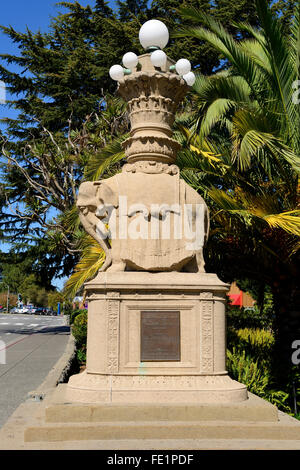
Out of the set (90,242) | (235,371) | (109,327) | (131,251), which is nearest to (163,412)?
(109,327)

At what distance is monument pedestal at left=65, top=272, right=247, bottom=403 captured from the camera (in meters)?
5.95

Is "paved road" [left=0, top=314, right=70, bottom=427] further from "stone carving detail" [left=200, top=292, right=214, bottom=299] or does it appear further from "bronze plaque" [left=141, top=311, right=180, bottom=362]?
"stone carving detail" [left=200, top=292, right=214, bottom=299]

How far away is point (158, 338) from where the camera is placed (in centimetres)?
618

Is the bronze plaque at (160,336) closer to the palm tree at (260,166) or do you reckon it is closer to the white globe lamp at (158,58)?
the palm tree at (260,166)

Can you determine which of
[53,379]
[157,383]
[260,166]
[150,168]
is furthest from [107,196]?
[260,166]

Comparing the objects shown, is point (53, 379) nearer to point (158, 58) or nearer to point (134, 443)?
point (134, 443)

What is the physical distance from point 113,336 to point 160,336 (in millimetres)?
573

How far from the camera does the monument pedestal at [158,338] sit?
595 centimetres

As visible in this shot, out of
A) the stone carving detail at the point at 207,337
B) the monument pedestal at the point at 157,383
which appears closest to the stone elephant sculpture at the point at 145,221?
the monument pedestal at the point at 157,383

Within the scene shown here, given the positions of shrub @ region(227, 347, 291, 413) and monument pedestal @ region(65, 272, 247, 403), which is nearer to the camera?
monument pedestal @ region(65, 272, 247, 403)

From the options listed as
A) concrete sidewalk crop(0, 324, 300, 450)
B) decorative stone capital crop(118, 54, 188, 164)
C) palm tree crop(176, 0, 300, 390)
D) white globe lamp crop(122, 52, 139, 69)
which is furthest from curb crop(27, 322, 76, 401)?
white globe lamp crop(122, 52, 139, 69)

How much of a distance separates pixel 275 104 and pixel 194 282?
438 cm
